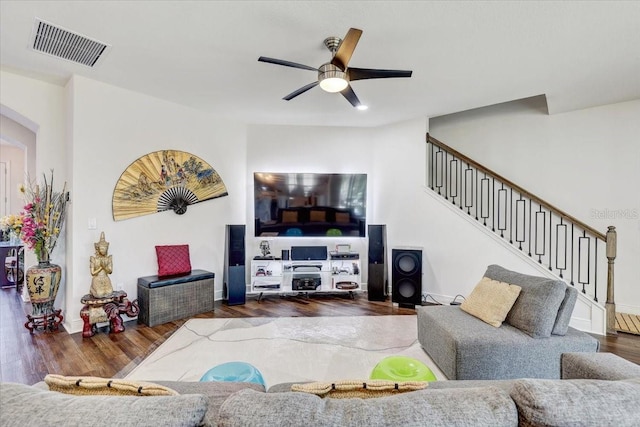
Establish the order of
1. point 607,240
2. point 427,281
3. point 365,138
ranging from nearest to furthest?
point 607,240 → point 427,281 → point 365,138

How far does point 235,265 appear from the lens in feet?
14.6

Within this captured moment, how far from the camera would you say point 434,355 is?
8.43ft

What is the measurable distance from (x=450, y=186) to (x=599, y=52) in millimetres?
2448

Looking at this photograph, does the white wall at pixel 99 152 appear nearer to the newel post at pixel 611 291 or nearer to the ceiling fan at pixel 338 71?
the ceiling fan at pixel 338 71

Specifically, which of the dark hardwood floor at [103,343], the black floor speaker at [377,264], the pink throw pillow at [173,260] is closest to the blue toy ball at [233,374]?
the dark hardwood floor at [103,343]

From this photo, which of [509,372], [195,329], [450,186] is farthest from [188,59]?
[450,186]

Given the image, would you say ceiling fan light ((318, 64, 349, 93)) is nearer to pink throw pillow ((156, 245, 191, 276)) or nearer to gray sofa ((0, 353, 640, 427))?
gray sofa ((0, 353, 640, 427))

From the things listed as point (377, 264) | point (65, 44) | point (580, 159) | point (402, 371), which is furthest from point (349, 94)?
point (580, 159)

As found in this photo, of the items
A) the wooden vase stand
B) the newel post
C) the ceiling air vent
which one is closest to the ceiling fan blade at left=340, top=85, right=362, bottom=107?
the ceiling air vent

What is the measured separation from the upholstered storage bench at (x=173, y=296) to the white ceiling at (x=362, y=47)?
231 centimetres

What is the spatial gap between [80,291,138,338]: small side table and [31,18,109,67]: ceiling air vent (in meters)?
2.42

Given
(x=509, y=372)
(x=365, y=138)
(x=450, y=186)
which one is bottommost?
(x=509, y=372)

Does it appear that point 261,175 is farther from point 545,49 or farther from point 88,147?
point 545,49

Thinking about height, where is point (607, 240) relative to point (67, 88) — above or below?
below
